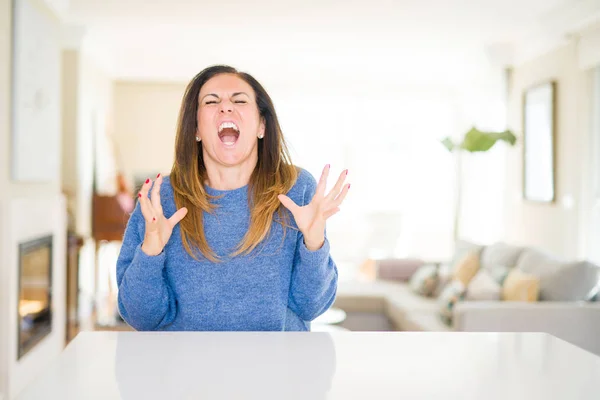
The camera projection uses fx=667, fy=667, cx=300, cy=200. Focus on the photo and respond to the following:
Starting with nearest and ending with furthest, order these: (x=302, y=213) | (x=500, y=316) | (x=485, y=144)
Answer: (x=302, y=213) → (x=500, y=316) → (x=485, y=144)

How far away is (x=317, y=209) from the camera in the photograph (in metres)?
1.29

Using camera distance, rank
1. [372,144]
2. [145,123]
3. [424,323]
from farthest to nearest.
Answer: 1. [372,144]
2. [145,123]
3. [424,323]

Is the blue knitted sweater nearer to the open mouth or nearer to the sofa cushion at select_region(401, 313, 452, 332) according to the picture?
the open mouth

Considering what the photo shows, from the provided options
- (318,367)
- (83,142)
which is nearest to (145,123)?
(83,142)

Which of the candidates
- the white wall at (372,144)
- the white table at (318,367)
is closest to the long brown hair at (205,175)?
the white table at (318,367)

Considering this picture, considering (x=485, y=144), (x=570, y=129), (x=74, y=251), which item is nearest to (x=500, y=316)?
(x=485, y=144)

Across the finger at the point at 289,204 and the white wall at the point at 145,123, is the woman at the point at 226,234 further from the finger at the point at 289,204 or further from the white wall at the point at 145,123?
the white wall at the point at 145,123

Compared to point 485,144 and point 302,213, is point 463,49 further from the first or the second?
point 302,213

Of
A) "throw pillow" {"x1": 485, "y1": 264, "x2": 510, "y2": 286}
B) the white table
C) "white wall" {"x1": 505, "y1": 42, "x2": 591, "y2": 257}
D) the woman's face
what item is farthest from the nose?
"white wall" {"x1": 505, "y1": 42, "x2": 591, "y2": 257}

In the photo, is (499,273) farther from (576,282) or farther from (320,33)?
(320,33)

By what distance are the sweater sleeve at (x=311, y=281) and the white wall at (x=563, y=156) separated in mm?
4298

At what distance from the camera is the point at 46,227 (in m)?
4.17

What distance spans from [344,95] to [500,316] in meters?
6.12

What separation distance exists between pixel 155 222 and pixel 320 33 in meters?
5.05
